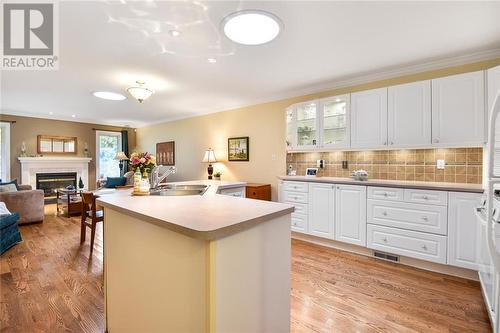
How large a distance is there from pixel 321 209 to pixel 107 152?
7086mm

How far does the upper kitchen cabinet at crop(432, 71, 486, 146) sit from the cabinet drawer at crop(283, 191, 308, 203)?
69.0 inches

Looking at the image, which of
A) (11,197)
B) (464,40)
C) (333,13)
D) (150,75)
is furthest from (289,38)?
(11,197)

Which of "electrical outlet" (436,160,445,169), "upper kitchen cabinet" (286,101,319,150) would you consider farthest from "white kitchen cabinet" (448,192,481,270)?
"upper kitchen cabinet" (286,101,319,150)

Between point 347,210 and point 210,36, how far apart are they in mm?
2686

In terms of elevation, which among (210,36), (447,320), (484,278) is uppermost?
(210,36)

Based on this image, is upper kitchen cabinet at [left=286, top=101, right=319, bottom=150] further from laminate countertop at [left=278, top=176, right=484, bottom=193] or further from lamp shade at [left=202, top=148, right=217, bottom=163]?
lamp shade at [left=202, top=148, right=217, bottom=163]

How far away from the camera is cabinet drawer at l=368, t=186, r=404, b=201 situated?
9.42 feet

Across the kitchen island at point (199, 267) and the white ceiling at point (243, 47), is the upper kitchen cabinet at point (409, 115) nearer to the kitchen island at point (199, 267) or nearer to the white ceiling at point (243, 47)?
the white ceiling at point (243, 47)

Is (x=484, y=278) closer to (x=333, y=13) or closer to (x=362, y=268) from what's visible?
(x=362, y=268)

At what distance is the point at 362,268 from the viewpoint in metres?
2.81

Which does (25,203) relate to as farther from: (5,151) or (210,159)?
(210,159)

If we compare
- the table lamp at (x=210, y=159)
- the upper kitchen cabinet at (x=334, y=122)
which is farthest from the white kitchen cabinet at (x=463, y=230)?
the table lamp at (x=210, y=159)

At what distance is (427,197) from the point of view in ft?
8.85

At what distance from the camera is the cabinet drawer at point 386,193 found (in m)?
2.87
